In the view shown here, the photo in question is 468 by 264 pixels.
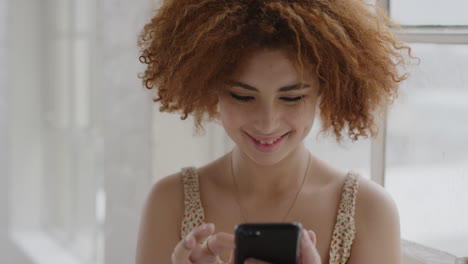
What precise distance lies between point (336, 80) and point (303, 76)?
63 millimetres

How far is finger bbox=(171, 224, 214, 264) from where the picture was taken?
107 cm

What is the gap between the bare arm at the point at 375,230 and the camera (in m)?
1.26

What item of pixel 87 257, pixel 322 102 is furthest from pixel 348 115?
pixel 87 257

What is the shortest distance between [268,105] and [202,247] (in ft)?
0.88

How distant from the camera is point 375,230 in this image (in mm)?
1273

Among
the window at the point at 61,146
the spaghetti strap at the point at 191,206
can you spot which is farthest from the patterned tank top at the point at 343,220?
the window at the point at 61,146

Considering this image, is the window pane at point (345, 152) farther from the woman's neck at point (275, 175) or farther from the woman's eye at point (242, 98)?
the woman's eye at point (242, 98)

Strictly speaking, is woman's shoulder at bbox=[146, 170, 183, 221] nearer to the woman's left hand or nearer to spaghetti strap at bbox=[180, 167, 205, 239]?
spaghetti strap at bbox=[180, 167, 205, 239]

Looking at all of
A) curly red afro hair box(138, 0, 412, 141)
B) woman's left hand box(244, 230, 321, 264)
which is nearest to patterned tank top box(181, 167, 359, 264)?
curly red afro hair box(138, 0, 412, 141)

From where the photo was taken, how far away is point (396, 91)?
127 cm

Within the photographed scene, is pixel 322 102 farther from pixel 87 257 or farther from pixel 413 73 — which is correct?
pixel 87 257

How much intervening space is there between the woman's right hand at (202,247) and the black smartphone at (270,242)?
0.15 feet

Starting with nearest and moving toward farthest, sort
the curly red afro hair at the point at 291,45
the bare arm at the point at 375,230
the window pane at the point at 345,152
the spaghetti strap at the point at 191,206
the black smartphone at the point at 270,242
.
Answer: the black smartphone at the point at 270,242
the curly red afro hair at the point at 291,45
the bare arm at the point at 375,230
the spaghetti strap at the point at 191,206
the window pane at the point at 345,152

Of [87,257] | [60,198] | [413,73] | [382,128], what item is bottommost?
[87,257]
